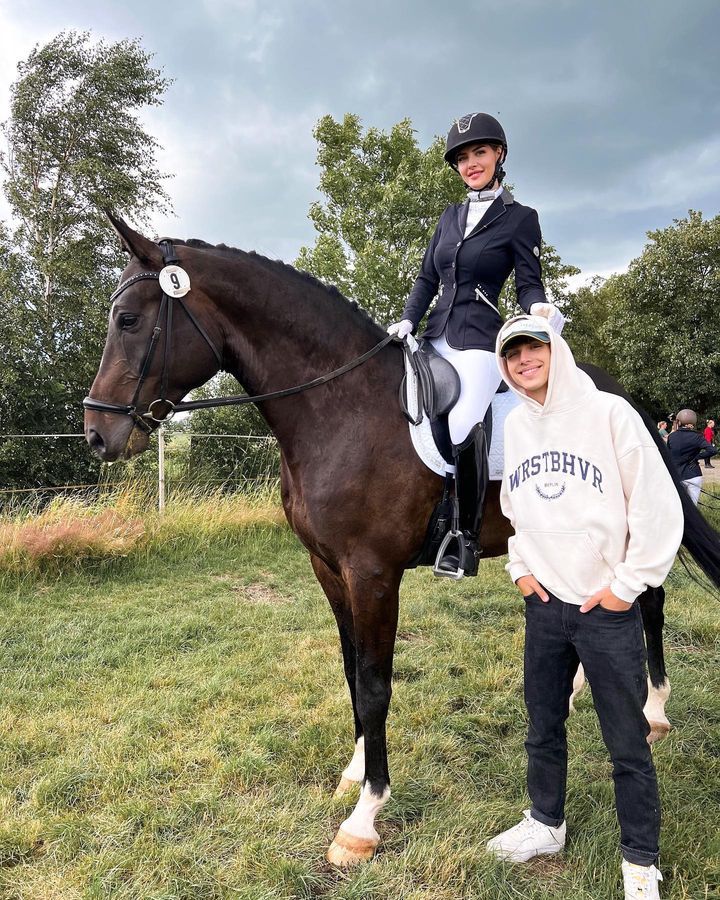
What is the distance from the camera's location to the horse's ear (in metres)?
2.20

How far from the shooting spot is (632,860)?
1.79 meters

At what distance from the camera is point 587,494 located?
175 cm

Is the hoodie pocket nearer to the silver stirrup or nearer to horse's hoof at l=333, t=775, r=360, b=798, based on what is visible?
the silver stirrup

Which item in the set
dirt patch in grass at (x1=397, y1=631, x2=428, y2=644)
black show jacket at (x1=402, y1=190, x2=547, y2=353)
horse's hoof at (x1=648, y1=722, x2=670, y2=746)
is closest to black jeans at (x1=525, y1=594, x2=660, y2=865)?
black show jacket at (x1=402, y1=190, x2=547, y2=353)

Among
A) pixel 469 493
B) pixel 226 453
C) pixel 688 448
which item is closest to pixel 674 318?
pixel 688 448

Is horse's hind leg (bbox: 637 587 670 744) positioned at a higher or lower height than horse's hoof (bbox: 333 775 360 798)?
higher

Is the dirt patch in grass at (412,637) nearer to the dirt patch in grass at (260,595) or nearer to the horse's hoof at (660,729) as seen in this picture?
the dirt patch in grass at (260,595)

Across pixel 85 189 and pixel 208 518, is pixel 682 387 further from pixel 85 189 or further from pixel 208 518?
pixel 85 189

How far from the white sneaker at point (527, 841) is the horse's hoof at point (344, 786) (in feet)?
2.20

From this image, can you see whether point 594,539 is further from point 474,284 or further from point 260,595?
point 260,595

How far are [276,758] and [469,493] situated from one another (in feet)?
5.74

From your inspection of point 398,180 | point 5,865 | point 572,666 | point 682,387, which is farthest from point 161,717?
point 682,387

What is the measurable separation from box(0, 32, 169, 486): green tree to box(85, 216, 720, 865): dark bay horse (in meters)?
11.3

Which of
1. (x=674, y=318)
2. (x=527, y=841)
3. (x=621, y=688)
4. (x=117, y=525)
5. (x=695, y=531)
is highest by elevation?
(x=674, y=318)
